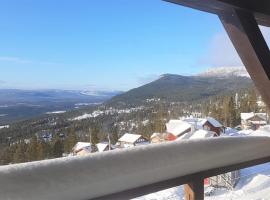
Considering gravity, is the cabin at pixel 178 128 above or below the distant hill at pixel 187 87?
below

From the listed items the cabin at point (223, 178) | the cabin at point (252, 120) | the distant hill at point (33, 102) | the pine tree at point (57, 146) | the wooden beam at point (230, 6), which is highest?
the wooden beam at point (230, 6)

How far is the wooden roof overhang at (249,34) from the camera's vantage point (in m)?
1.41

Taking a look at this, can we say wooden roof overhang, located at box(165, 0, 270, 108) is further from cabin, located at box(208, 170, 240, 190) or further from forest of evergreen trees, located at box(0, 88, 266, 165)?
cabin, located at box(208, 170, 240, 190)

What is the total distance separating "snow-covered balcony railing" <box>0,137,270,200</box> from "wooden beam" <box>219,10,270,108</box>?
0.31 metres

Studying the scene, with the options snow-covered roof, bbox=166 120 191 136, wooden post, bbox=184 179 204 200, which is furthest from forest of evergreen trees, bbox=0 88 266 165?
wooden post, bbox=184 179 204 200

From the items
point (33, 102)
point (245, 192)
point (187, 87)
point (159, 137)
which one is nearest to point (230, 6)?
point (245, 192)

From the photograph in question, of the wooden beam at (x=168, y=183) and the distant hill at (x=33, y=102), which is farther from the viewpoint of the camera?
the distant hill at (x=33, y=102)

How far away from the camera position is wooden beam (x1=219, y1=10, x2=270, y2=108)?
142cm

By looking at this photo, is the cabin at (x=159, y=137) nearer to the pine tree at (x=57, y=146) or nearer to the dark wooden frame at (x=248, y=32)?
the pine tree at (x=57, y=146)

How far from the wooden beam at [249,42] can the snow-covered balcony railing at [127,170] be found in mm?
313

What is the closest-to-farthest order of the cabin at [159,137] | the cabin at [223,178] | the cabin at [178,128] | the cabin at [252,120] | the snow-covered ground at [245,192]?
the snow-covered ground at [245,192]
the cabin at [223,178]
the cabin at [159,137]
the cabin at [178,128]
the cabin at [252,120]

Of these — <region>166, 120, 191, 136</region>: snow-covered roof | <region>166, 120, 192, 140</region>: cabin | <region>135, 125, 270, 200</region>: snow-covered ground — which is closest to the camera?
<region>135, 125, 270, 200</region>: snow-covered ground

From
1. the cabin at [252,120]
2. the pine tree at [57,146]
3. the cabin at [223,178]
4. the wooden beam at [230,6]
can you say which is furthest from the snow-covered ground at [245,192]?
the cabin at [252,120]

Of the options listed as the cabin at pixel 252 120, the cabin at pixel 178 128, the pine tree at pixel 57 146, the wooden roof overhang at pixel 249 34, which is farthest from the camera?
the cabin at pixel 252 120
